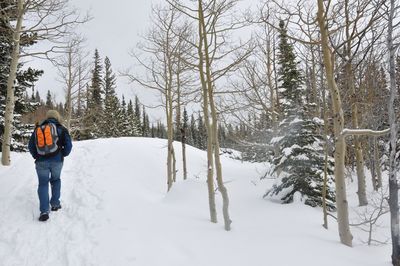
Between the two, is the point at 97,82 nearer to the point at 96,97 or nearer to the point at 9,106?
the point at 96,97

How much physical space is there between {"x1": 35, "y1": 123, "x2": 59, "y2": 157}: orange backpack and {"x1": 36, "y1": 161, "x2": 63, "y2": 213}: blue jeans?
0.68ft

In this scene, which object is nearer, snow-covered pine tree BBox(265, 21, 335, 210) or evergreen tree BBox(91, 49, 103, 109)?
snow-covered pine tree BBox(265, 21, 335, 210)

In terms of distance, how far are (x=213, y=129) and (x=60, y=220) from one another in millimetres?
3443

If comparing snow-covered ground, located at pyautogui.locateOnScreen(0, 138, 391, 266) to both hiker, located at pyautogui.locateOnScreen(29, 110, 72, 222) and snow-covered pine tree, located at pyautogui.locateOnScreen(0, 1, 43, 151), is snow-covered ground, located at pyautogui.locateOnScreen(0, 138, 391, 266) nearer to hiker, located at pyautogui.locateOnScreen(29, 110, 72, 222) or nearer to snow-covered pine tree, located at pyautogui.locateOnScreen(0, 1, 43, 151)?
hiker, located at pyautogui.locateOnScreen(29, 110, 72, 222)

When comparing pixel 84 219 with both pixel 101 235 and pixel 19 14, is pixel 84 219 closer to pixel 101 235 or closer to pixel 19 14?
pixel 101 235

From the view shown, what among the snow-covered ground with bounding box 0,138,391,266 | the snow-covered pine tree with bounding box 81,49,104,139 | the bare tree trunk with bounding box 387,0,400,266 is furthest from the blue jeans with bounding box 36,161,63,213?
the snow-covered pine tree with bounding box 81,49,104,139

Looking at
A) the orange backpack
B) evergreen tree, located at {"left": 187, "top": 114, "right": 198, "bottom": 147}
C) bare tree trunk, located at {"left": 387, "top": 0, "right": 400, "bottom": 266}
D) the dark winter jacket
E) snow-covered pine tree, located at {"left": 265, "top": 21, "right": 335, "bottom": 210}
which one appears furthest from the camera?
evergreen tree, located at {"left": 187, "top": 114, "right": 198, "bottom": 147}

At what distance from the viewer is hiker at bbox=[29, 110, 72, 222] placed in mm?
6188

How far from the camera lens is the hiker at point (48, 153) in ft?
20.3

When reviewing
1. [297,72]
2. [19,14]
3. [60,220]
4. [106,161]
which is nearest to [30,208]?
[60,220]

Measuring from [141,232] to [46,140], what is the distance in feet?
8.04

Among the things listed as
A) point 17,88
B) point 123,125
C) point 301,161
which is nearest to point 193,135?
point 123,125

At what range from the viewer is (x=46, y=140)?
6336 mm

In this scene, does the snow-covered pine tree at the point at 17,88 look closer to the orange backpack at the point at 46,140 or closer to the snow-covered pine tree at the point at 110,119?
the orange backpack at the point at 46,140
